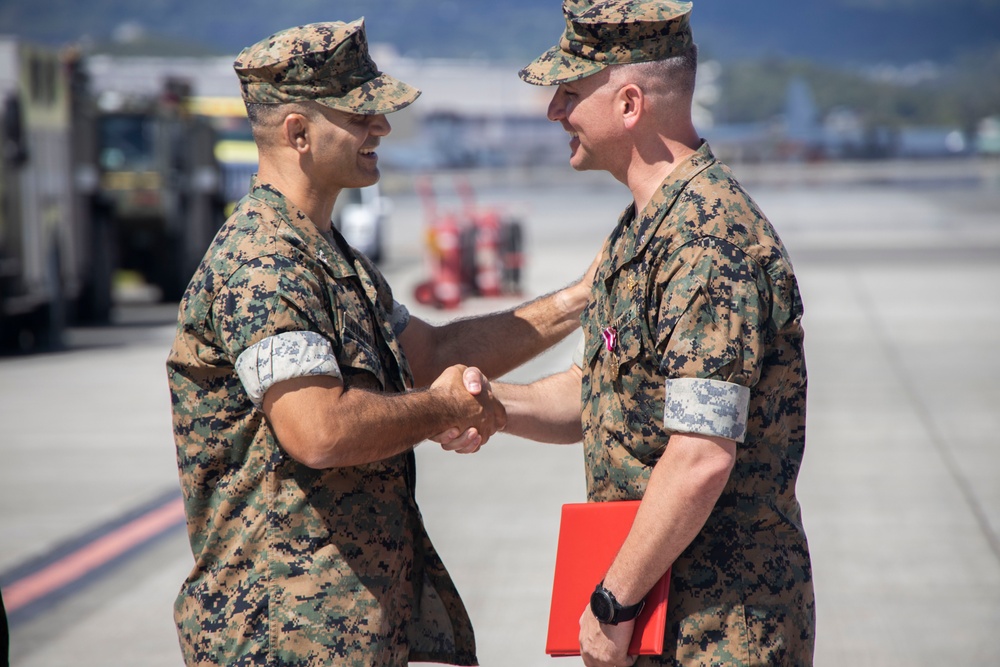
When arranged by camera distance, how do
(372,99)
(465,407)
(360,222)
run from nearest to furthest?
(372,99), (465,407), (360,222)

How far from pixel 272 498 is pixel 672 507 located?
816mm

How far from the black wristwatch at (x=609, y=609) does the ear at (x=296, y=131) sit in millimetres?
1130

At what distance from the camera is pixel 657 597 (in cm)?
231

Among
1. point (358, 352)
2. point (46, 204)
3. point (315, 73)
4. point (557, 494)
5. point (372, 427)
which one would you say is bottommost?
point (557, 494)

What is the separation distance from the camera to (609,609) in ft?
7.50

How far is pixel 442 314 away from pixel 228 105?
14127 mm

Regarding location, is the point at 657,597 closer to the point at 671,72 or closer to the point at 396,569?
the point at 396,569

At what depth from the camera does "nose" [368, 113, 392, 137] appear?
2.61 meters

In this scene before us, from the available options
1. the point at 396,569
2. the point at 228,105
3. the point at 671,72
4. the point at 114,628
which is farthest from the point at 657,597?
the point at 228,105

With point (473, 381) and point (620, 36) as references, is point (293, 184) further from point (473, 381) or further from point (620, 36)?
point (620, 36)

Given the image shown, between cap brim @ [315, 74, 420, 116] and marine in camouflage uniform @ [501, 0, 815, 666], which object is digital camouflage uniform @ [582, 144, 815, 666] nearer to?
marine in camouflage uniform @ [501, 0, 815, 666]

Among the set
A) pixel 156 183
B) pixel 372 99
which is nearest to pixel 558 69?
pixel 372 99

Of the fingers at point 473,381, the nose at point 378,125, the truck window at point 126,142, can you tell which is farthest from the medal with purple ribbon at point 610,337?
the truck window at point 126,142

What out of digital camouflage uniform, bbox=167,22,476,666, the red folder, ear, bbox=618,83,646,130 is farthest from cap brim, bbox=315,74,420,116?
the red folder
